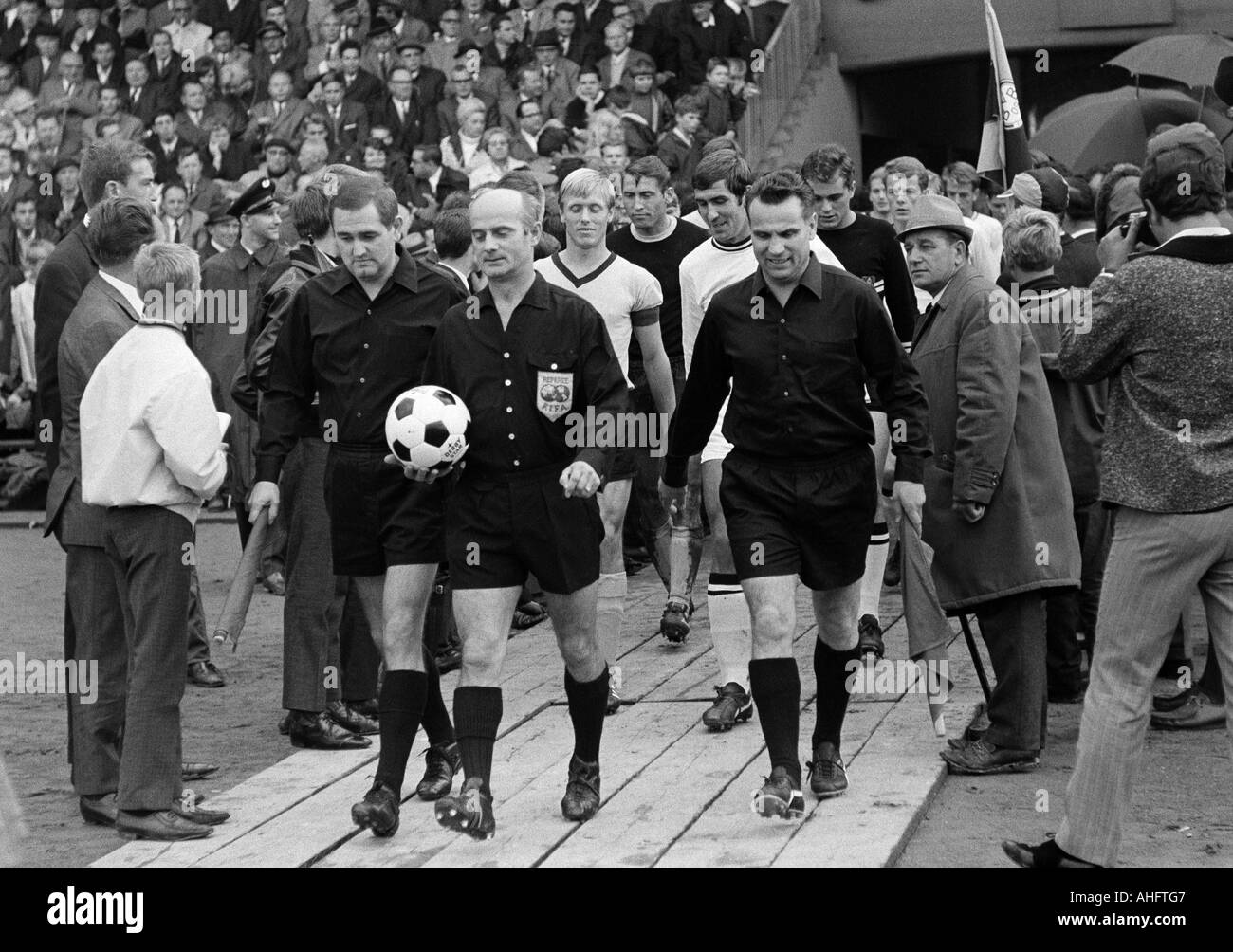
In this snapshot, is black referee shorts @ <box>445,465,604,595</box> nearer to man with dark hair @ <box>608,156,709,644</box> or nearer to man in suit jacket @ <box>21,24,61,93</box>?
man with dark hair @ <box>608,156,709,644</box>

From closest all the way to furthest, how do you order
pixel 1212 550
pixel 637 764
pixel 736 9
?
pixel 1212 550 → pixel 637 764 → pixel 736 9

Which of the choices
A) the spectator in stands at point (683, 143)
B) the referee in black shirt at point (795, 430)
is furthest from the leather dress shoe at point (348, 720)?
the spectator in stands at point (683, 143)

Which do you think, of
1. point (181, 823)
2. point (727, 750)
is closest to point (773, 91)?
point (727, 750)

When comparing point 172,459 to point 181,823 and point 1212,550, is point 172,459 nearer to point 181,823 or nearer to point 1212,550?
point 181,823

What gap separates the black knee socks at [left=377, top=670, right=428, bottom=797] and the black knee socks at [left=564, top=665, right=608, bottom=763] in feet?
1.74

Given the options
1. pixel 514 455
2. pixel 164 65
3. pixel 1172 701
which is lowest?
pixel 1172 701

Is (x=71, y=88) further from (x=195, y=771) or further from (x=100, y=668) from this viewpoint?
(x=100, y=668)

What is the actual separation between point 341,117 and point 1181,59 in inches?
313

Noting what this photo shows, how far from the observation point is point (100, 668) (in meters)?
6.93

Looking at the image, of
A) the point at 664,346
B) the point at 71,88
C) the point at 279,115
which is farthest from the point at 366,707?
the point at 71,88

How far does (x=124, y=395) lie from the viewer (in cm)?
651

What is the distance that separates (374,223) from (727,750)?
8.07 feet

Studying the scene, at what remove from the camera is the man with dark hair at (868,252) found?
902 centimetres

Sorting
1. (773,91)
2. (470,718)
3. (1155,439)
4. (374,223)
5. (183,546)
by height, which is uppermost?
(773,91)
